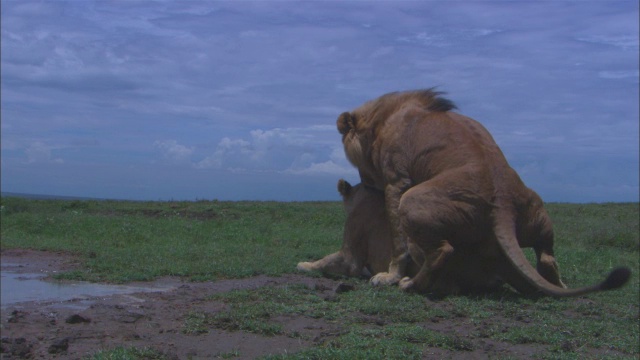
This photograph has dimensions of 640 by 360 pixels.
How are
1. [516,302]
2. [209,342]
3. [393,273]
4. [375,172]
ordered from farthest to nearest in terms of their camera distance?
[375,172] < [393,273] < [516,302] < [209,342]

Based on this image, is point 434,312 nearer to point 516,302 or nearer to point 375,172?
point 516,302

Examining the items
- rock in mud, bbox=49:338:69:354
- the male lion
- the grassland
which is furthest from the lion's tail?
rock in mud, bbox=49:338:69:354

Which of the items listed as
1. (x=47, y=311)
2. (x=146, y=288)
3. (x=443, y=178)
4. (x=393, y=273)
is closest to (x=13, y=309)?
(x=47, y=311)

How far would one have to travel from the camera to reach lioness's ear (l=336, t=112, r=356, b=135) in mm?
8688

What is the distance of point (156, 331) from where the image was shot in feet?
20.2

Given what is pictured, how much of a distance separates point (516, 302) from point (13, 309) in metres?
4.60

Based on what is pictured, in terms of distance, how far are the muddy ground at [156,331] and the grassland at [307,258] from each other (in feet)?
0.40

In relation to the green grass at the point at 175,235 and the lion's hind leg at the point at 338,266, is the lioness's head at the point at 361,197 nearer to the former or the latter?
the lion's hind leg at the point at 338,266

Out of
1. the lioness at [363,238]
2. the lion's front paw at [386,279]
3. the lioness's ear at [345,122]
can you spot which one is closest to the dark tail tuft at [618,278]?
the lion's front paw at [386,279]

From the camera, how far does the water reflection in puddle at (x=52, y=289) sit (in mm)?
8156

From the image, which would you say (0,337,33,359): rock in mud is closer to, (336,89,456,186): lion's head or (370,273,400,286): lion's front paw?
(370,273,400,286): lion's front paw

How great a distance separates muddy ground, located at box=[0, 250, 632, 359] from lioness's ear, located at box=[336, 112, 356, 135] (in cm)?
172

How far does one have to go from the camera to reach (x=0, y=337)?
6117 mm

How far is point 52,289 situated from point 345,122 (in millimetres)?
3671
